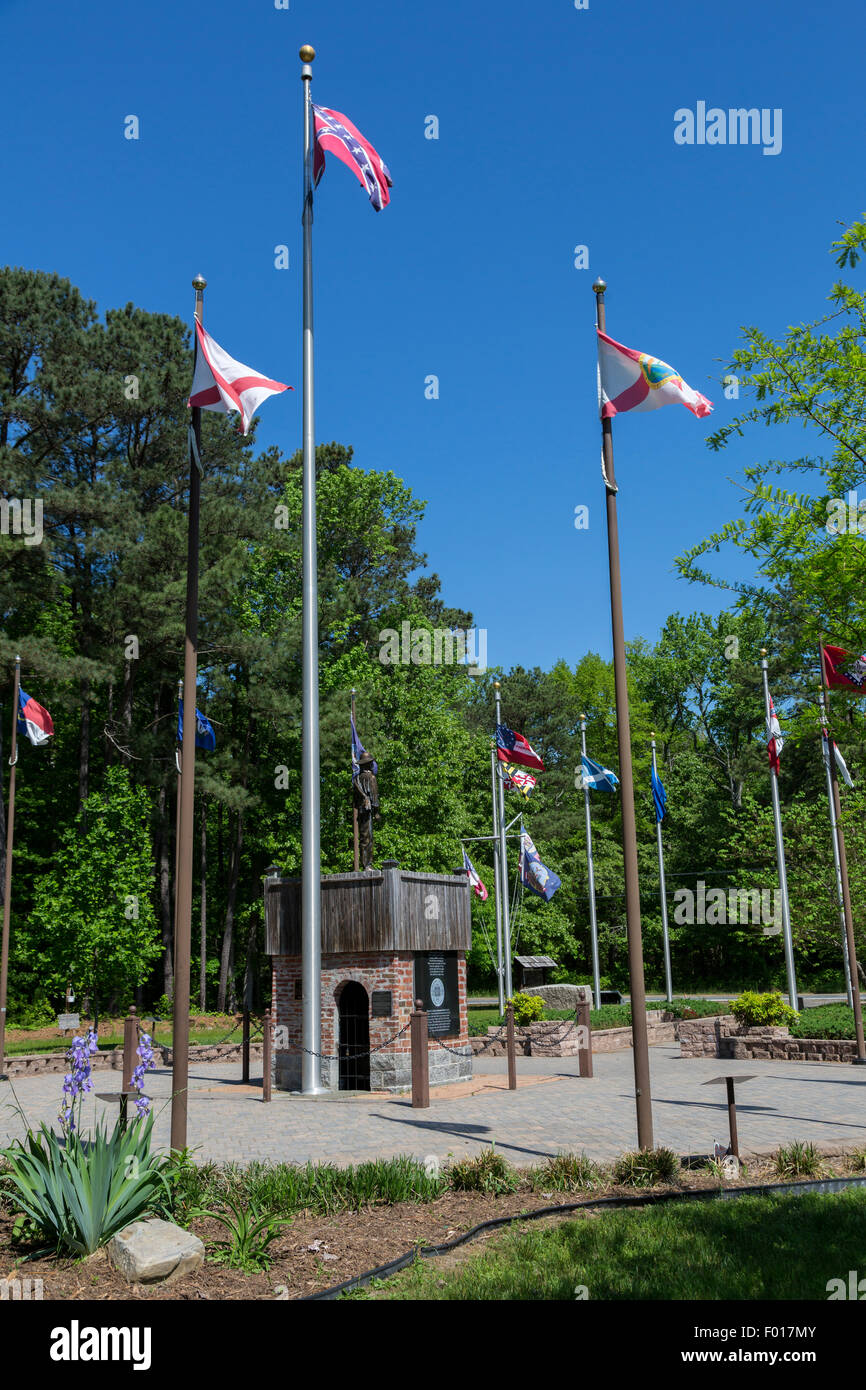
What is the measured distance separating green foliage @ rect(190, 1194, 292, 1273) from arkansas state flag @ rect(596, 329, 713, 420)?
862cm

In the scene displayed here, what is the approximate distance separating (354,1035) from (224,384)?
38.2 feet

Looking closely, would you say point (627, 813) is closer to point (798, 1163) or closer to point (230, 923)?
point (798, 1163)

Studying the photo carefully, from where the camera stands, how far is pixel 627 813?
10938 millimetres

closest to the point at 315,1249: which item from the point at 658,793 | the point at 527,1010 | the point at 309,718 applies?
the point at 309,718

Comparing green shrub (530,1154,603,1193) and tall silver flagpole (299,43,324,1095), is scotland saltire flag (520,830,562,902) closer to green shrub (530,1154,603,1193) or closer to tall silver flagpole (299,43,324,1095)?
tall silver flagpole (299,43,324,1095)

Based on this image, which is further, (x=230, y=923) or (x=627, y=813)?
(x=230, y=923)

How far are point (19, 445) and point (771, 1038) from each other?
28883 mm

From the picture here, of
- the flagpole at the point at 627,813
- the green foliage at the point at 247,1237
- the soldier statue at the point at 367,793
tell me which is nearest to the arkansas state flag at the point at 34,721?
the soldier statue at the point at 367,793

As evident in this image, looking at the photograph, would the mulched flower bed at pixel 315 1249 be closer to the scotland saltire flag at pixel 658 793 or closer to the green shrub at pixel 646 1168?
the green shrub at pixel 646 1168

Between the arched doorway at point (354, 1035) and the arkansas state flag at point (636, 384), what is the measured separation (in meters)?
10.7

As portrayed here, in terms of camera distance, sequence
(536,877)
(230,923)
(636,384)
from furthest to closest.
Result: (230,923) < (536,877) < (636,384)

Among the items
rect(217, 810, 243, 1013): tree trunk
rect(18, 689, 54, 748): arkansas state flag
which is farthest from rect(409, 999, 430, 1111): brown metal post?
rect(217, 810, 243, 1013): tree trunk
